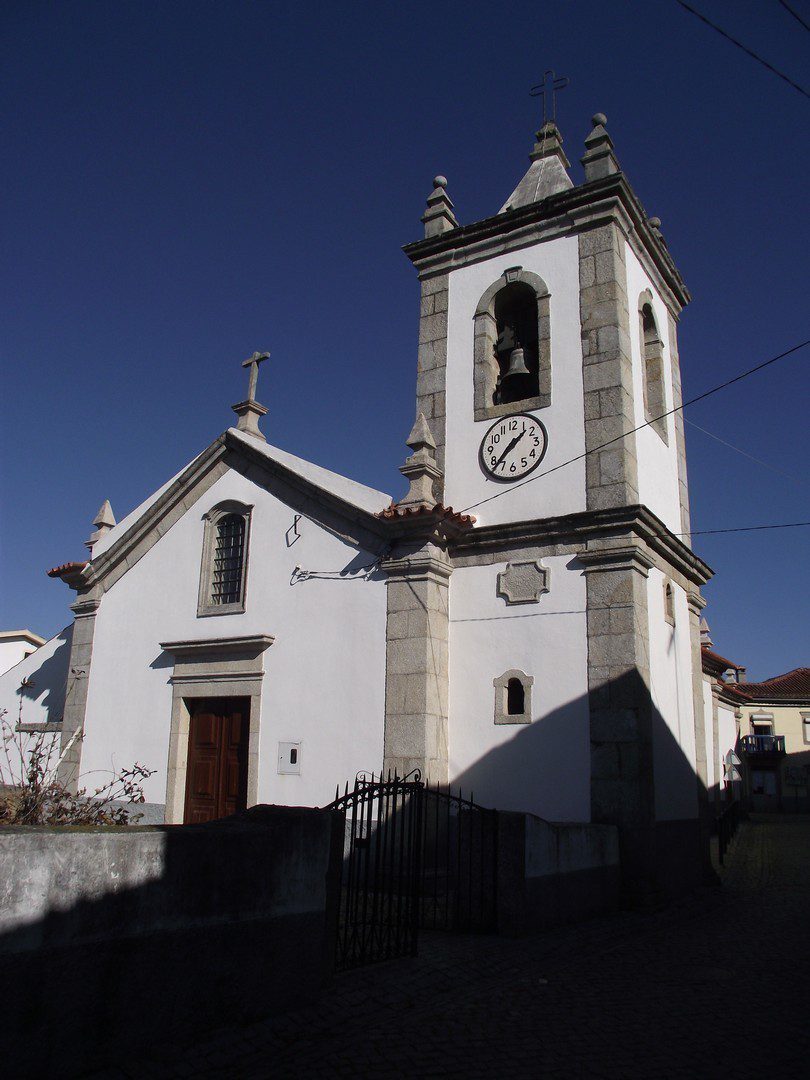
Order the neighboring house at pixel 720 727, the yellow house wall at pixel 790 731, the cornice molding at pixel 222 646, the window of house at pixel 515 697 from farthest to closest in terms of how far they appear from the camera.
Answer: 1. the yellow house wall at pixel 790 731
2. the neighboring house at pixel 720 727
3. the cornice molding at pixel 222 646
4. the window of house at pixel 515 697

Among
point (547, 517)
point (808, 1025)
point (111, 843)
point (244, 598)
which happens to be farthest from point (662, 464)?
point (111, 843)

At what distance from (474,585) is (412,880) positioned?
4.18 metres

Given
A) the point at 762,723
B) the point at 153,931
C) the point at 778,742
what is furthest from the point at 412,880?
the point at 762,723

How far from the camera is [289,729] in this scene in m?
11.3

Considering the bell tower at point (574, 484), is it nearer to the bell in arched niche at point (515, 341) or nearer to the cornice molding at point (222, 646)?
the bell in arched niche at point (515, 341)

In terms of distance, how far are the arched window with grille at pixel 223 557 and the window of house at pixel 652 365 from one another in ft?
20.0

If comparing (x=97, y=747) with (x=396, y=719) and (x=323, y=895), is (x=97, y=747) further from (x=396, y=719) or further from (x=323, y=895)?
(x=323, y=895)

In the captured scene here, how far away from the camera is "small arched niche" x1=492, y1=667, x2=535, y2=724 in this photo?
10438 millimetres

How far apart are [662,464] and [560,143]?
18.8ft

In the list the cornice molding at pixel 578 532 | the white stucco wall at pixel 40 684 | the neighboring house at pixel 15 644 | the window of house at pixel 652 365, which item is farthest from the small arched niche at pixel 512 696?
the neighboring house at pixel 15 644

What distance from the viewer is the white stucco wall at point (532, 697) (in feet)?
32.9

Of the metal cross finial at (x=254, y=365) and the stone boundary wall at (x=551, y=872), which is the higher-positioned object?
the metal cross finial at (x=254, y=365)

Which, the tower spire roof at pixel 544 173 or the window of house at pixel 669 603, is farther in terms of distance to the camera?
the tower spire roof at pixel 544 173

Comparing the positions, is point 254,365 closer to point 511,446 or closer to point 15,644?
point 511,446
